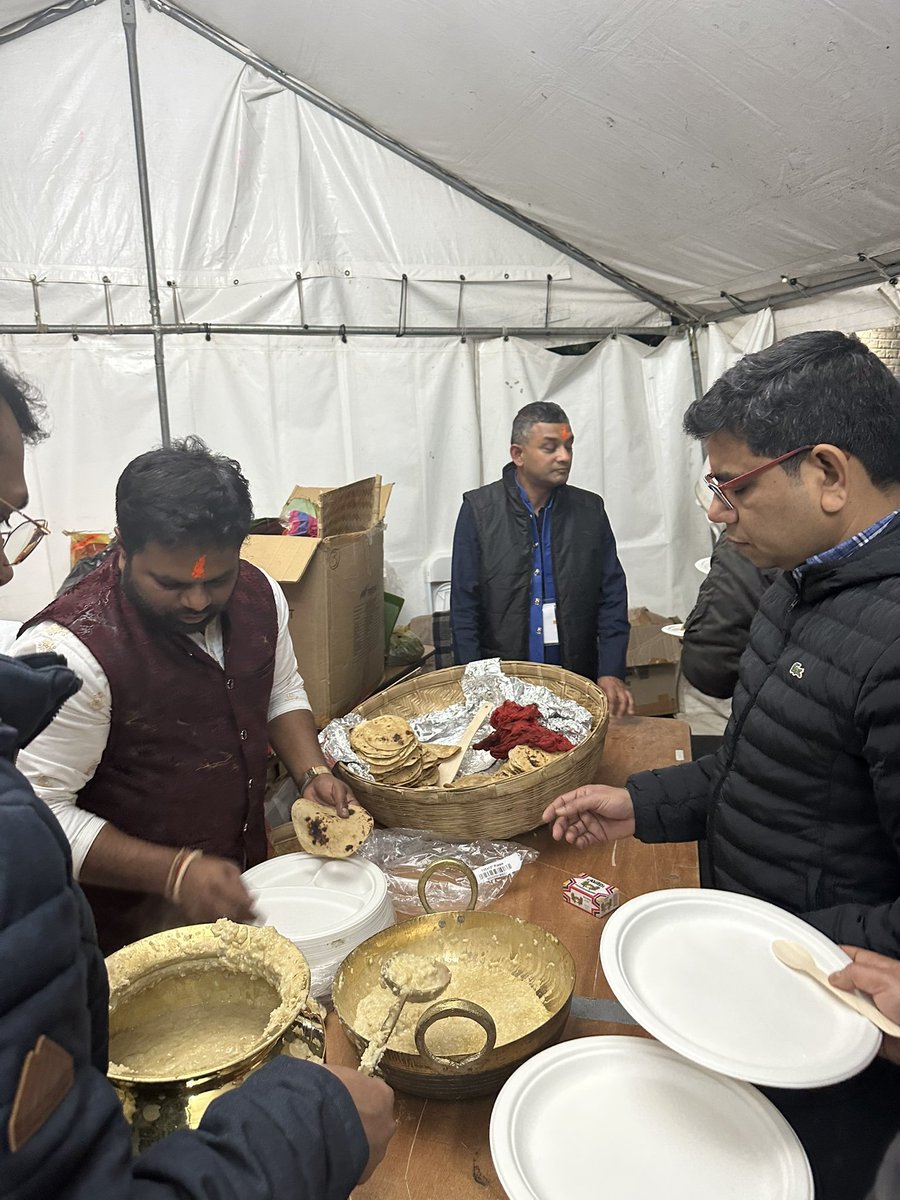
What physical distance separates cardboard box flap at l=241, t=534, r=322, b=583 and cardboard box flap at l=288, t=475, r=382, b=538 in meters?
0.23

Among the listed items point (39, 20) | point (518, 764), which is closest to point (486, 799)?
point (518, 764)

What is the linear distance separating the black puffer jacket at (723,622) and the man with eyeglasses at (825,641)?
812 mm

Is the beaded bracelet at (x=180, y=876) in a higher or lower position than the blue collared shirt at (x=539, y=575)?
lower

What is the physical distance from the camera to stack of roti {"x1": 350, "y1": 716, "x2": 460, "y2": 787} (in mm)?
1896

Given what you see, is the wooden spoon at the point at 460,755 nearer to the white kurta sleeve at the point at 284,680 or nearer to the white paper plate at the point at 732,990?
the white kurta sleeve at the point at 284,680

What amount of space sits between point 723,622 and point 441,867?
1.10 metres

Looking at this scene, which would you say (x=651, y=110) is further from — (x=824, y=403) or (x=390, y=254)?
(x=824, y=403)

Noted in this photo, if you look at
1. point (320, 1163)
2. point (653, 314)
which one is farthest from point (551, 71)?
point (320, 1163)

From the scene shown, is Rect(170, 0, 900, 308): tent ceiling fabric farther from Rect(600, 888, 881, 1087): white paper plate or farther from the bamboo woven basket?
Rect(600, 888, 881, 1087): white paper plate

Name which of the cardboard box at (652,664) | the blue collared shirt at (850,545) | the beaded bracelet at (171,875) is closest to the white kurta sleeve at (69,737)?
the beaded bracelet at (171,875)

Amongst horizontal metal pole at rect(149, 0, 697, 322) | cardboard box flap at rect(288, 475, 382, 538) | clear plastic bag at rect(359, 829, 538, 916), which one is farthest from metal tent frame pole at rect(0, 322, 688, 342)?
A: clear plastic bag at rect(359, 829, 538, 916)

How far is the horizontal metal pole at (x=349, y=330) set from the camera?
4051 mm

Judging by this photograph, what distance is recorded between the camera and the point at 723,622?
2.17m

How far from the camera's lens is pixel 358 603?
11.0 feet
